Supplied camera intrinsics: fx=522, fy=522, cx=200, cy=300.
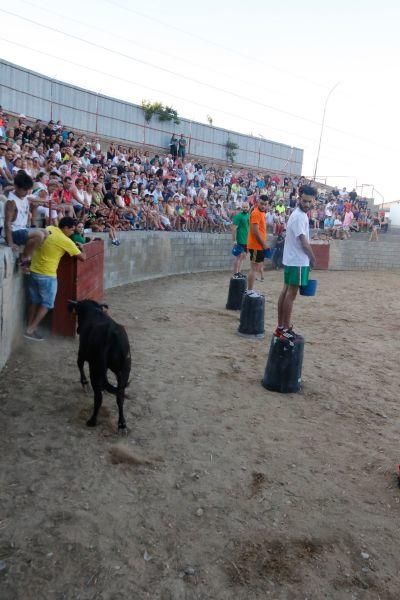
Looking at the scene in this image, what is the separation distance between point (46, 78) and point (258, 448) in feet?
67.4

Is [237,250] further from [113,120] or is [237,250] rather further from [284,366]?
[113,120]

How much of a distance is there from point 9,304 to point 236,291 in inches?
201

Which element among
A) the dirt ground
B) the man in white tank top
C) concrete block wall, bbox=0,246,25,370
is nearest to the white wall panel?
the man in white tank top

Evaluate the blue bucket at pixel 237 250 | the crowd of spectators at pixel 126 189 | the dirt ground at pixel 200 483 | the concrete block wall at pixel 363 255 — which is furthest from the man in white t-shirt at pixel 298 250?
the concrete block wall at pixel 363 255

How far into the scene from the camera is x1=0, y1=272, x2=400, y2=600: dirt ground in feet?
9.31

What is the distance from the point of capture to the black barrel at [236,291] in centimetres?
983

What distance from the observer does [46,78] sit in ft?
68.8

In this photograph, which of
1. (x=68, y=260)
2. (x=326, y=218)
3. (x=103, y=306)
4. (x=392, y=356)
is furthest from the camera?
(x=326, y=218)

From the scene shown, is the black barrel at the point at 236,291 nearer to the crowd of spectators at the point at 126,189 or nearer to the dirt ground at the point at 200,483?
the crowd of spectators at the point at 126,189

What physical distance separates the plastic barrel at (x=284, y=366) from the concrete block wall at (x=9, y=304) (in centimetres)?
285

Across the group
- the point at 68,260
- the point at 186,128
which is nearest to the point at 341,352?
the point at 68,260

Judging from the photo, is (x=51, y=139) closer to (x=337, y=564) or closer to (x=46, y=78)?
(x=46, y=78)

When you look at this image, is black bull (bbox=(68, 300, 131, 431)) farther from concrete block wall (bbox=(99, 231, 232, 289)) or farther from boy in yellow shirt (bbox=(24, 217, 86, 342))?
concrete block wall (bbox=(99, 231, 232, 289))

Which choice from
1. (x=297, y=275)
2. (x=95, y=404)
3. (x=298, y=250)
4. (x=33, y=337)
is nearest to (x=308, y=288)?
(x=297, y=275)
